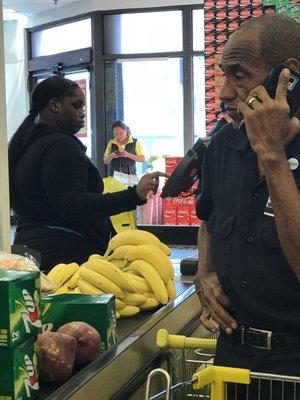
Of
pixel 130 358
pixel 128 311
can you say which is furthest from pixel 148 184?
pixel 130 358

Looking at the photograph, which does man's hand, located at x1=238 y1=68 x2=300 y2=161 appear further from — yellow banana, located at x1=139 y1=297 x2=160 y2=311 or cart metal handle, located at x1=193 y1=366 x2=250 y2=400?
yellow banana, located at x1=139 y1=297 x2=160 y2=311

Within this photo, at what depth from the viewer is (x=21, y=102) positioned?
472 inches

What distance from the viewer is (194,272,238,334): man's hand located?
1.55 metres

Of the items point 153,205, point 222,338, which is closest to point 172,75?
point 153,205

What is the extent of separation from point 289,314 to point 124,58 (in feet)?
29.9

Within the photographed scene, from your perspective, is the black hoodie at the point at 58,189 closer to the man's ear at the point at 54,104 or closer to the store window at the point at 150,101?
the man's ear at the point at 54,104

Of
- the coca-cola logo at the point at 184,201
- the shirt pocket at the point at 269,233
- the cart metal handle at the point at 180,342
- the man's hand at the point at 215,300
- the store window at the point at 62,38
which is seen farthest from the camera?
the store window at the point at 62,38

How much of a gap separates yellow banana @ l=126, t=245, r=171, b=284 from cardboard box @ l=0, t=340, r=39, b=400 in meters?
0.87

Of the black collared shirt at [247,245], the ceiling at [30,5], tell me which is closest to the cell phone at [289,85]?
the black collared shirt at [247,245]

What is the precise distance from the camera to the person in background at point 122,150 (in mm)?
9711

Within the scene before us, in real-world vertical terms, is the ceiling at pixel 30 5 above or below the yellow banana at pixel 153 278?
above

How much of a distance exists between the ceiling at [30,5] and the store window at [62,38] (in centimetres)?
35

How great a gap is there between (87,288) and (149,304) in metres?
0.23

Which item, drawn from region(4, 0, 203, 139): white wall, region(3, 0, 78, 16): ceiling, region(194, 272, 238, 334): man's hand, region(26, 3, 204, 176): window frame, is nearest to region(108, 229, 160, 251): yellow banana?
region(194, 272, 238, 334): man's hand
